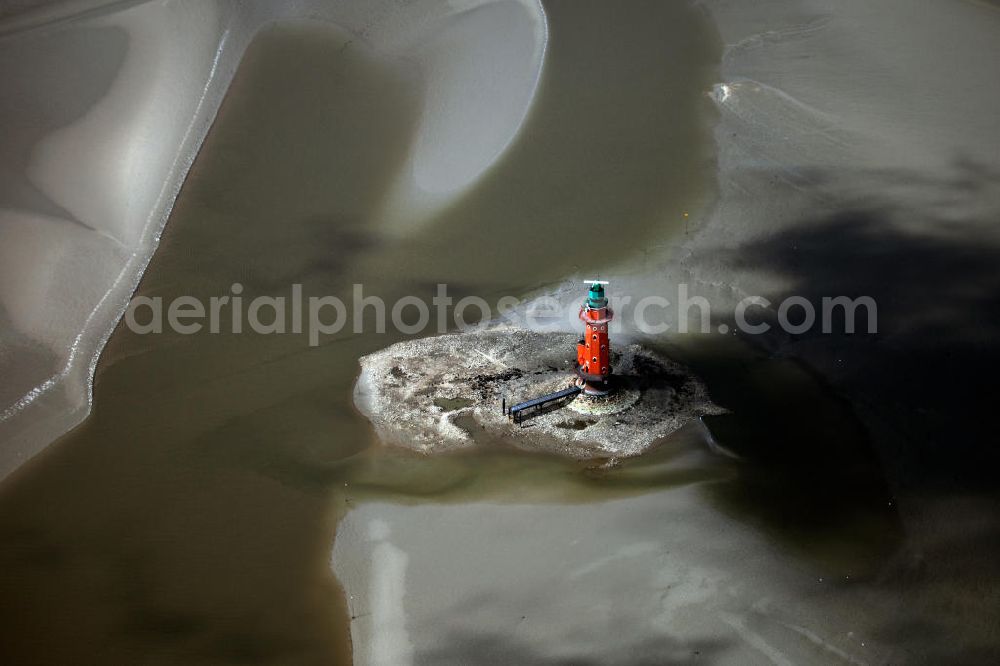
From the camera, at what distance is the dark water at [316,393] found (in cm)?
404

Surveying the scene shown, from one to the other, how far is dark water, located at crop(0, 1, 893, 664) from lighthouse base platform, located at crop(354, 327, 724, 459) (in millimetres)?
115

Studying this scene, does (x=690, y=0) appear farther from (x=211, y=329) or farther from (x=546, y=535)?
(x=546, y=535)

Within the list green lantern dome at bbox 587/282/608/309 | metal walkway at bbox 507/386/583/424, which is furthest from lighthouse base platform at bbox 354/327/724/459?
green lantern dome at bbox 587/282/608/309

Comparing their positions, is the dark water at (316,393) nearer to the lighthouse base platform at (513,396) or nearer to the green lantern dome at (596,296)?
the lighthouse base platform at (513,396)

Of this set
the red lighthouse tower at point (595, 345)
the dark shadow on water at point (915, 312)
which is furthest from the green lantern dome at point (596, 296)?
the dark shadow on water at point (915, 312)

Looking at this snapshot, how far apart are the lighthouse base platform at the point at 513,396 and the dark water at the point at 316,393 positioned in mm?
115

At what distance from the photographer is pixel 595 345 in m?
4.67

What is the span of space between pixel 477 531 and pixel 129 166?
4346 millimetres

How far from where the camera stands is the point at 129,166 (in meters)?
7.05

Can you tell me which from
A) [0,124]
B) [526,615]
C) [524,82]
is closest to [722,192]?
[524,82]

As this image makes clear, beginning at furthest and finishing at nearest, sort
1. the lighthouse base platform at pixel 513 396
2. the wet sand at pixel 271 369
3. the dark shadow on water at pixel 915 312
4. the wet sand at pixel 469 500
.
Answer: the lighthouse base platform at pixel 513 396 → the dark shadow on water at pixel 915 312 → the wet sand at pixel 271 369 → the wet sand at pixel 469 500

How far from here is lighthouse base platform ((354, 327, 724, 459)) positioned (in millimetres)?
4672

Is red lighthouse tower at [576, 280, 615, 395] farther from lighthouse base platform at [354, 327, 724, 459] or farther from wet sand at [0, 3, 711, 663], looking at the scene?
wet sand at [0, 3, 711, 663]

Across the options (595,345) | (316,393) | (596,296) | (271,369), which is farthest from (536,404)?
(271,369)
